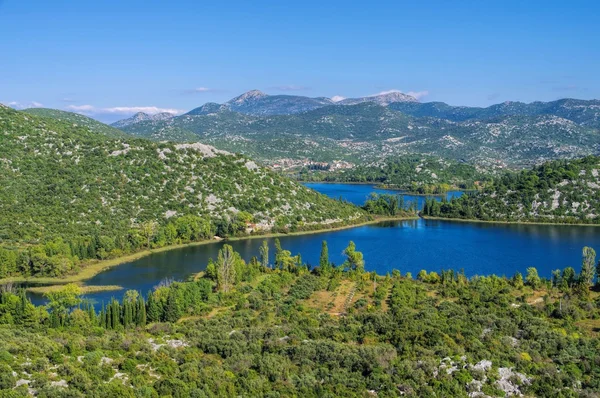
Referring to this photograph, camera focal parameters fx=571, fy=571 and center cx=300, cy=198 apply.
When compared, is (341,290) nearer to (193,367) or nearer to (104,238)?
(193,367)

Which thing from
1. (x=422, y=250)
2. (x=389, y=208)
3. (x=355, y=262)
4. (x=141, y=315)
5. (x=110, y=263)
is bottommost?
(x=422, y=250)

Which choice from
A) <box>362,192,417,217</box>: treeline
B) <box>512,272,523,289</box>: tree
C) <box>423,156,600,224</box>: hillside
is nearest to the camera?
<box>512,272,523,289</box>: tree

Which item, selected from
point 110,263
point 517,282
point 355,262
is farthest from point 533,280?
point 110,263

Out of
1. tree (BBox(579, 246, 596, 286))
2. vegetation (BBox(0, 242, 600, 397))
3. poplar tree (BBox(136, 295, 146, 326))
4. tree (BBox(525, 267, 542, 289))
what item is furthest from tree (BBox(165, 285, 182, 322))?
tree (BBox(579, 246, 596, 286))

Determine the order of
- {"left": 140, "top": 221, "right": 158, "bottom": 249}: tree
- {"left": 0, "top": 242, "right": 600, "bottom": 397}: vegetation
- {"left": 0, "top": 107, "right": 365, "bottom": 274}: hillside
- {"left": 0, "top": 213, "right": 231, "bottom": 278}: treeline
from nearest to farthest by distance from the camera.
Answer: {"left": 0, "top": 242, "right": 600, "bottom": 397}: vegetation → {"left": 0, "top": 213, "right": 231, "bottom": 278}: treeline → {"left": 140, "top": 221, "right": 158, "bottom": 249}: tree → {"left": 0, "top": 107, "right": 365, "bottom": 274}: hillside

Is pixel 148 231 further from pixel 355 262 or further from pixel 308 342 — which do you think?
pixel 308 342

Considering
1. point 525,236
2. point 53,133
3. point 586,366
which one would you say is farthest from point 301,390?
point 53,133

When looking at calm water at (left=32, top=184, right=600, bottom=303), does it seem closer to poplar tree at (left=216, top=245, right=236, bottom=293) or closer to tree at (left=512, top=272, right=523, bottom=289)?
poplar tree at (left=216, top=245, right=236, bottom=293)
